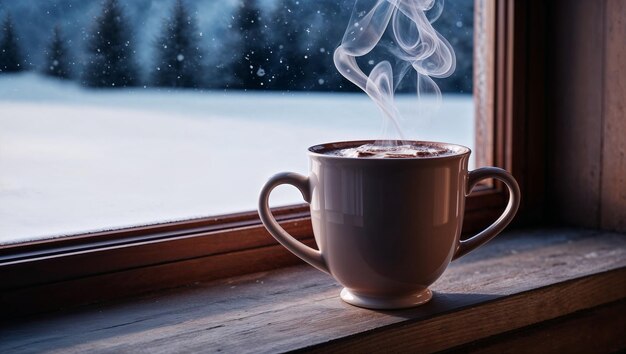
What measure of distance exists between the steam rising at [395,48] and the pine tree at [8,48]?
1.43 ft

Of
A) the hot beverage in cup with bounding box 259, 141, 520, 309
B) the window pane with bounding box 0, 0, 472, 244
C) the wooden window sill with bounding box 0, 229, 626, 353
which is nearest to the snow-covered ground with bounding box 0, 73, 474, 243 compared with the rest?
the window pane with bounding box 0, 0, 472, 244

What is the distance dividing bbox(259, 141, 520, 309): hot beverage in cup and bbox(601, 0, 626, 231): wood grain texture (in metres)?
0.44

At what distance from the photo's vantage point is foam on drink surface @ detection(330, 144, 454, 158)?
80cm

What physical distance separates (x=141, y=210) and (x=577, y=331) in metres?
0.67

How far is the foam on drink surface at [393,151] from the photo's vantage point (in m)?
0.80

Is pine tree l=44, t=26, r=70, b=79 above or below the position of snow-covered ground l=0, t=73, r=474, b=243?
above

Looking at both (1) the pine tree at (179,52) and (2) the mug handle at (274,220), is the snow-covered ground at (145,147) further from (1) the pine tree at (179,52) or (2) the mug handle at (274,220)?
(2) the mug handle at (274,220)

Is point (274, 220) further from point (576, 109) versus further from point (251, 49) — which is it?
point (576, 109)

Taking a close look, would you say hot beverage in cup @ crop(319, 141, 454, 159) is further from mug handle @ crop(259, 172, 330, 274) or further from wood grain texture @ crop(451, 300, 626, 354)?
wood grain texture @ crop(451, 300, 626, 354)

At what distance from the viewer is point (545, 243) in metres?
1.17

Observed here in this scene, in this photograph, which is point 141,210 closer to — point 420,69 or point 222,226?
point 222,226

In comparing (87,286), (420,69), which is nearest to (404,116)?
(420,69)

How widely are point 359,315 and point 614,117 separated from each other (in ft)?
2.11

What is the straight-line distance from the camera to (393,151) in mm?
818
